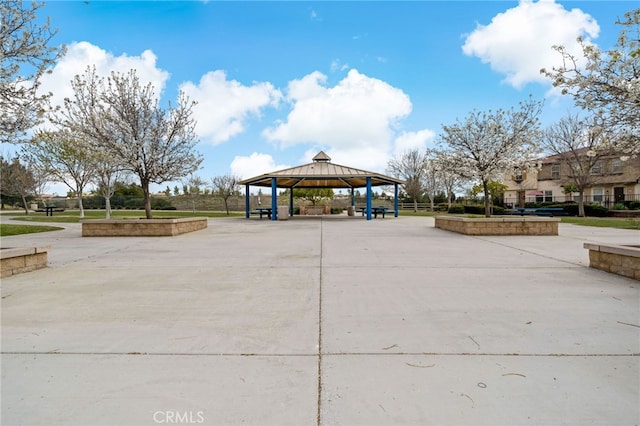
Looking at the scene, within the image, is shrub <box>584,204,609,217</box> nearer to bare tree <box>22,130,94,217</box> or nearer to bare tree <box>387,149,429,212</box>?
bare tree <box>387,149,429,212</box>

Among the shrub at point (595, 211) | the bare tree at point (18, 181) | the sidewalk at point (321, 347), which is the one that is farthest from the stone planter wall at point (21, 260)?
the shrub at point (595, 211)

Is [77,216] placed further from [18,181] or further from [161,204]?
[161,204]

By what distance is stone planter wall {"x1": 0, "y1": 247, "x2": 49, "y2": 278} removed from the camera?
555 centimetres

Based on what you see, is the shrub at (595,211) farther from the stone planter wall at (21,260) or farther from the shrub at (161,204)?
the shrub at (161,204)

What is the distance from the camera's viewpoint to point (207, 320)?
3.54 meters

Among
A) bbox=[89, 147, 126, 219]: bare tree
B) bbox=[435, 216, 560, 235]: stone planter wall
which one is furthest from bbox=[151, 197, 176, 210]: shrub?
bbox=[435, 216, 560, 235]: stone planter wall

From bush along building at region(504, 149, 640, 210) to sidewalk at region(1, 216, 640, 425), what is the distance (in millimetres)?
23961

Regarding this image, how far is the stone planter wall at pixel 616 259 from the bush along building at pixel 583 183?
20834 millimetres

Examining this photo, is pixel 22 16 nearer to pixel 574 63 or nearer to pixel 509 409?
pixel 509 409

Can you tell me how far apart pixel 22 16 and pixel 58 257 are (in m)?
4.94

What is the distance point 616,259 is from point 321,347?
567cm

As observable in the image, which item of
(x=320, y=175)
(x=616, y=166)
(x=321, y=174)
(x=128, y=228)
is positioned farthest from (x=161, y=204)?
(x=616, y=166)

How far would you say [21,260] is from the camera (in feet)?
19.2

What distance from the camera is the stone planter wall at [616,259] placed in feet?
17.5
